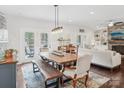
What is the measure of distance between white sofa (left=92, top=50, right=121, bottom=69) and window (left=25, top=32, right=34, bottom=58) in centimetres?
362

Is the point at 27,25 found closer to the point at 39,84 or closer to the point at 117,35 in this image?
the point at 39,84

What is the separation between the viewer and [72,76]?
2.80m

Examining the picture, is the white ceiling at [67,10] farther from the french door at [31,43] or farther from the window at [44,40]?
the window at [44,40]

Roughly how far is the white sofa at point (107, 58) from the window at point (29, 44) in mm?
3621

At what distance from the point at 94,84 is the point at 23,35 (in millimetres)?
4523

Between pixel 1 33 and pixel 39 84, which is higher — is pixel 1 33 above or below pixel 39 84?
above

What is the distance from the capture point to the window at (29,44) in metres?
6.25

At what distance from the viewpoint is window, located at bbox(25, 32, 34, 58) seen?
6.25 meters

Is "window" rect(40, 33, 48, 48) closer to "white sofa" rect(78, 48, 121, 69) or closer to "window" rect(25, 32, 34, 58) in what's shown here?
"window" rect(25, 32, 34, 58)

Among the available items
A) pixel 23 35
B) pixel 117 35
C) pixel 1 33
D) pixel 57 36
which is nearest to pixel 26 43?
pixel 23 35

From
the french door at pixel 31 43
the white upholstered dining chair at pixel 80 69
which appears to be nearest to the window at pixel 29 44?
the french door at pixel 31 43

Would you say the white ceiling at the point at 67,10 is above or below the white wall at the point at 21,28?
above

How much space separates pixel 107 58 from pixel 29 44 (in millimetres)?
4223

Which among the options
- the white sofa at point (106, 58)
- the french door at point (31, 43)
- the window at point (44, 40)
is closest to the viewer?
the white sofa at point (106, 58)
